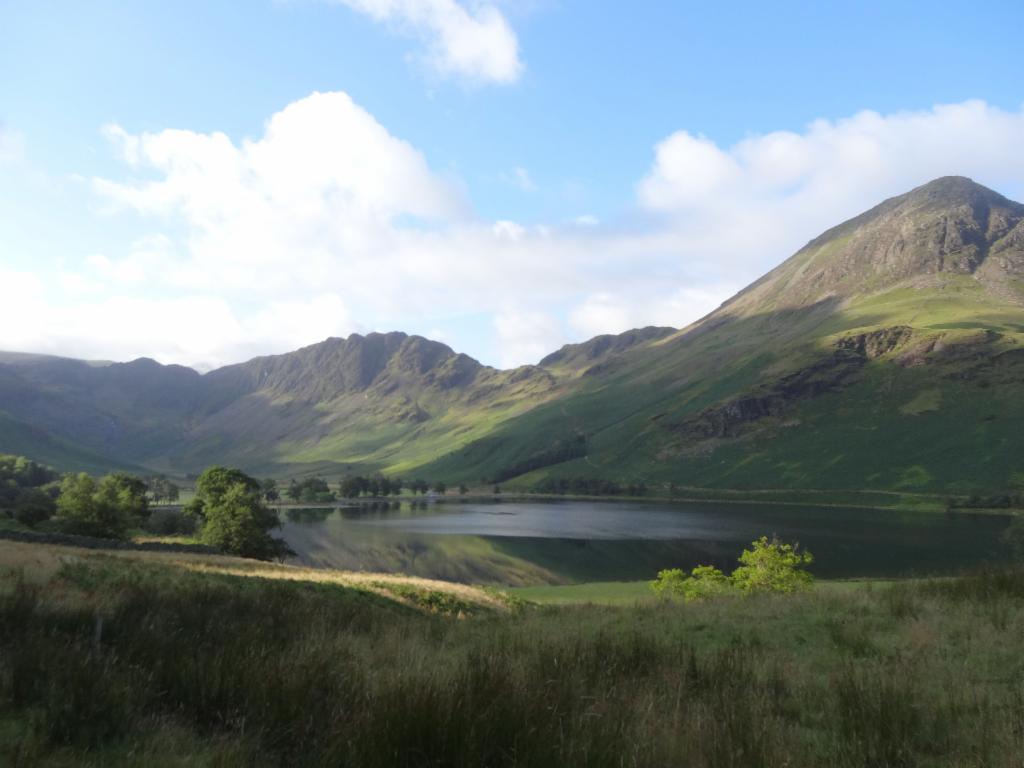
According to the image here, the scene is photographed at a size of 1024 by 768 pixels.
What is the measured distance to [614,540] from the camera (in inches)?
4259

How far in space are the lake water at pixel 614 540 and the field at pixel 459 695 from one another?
49.8 m

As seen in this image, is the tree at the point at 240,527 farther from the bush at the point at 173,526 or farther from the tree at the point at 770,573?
the tree at the point at 770,573

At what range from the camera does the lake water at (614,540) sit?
80.3 metres

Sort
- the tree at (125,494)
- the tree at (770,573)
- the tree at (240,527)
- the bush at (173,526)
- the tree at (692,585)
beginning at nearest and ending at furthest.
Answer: the tree at (692,585) → the tree at (770,573) → the tree at (240,527) → the tree at (125,494) → the bush at (173,526)

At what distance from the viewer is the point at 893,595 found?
15.9 meters

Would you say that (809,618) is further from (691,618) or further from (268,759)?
(268,759)

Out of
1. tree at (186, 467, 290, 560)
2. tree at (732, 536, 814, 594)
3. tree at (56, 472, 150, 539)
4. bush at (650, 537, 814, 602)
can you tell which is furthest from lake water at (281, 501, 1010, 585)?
tree at (56, 472, 150, 539)

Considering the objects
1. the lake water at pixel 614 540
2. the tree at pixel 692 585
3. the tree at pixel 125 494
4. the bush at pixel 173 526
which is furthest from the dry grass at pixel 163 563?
the bush at pixel 173 526

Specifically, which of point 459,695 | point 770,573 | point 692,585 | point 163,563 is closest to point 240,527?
point 163,563

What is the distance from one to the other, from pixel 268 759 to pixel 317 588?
20.6 metres

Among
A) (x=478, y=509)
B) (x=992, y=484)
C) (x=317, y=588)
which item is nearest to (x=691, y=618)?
(x=317, y=588)

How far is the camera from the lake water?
263ft

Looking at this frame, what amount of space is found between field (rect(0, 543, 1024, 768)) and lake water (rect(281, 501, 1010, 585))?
4975cm

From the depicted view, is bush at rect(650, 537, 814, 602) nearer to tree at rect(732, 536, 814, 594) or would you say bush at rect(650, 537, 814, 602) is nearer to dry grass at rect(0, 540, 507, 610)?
tree at rect(732, 536, 814, 594)
